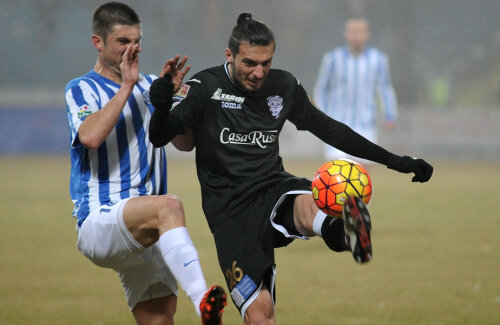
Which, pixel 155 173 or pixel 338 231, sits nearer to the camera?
pixel 338 231

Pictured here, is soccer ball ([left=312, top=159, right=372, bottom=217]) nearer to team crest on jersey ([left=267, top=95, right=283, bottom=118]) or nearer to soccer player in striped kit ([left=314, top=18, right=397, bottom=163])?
team crest on jersey ([left=267, top=95, right=283, bottom=118])

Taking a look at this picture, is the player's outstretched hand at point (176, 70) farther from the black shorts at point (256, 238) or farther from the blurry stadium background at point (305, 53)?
the blurry stadium background at point (305, 53)

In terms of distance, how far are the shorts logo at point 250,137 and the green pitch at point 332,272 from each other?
1.51 meters

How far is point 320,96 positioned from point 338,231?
6.83 m

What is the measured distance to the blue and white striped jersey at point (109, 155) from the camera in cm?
404

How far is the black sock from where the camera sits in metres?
3.90

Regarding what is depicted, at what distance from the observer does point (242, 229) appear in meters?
4.02

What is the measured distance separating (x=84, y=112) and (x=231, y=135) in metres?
0.75

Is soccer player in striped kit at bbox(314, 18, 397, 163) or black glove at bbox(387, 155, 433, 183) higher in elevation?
soccer player in striped kit at bbox(314, 18, 397, 163)

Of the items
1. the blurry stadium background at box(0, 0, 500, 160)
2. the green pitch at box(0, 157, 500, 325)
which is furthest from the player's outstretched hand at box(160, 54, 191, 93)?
the blurry stadium background at box(0, 0, 500, 160)

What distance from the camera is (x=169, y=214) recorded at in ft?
11.5

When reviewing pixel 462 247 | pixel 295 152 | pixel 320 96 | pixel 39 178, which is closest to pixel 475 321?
pixel 462 247

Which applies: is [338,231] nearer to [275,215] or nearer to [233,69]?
[275,215]

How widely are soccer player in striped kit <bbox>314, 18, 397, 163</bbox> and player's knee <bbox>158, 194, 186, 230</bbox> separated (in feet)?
22.6
